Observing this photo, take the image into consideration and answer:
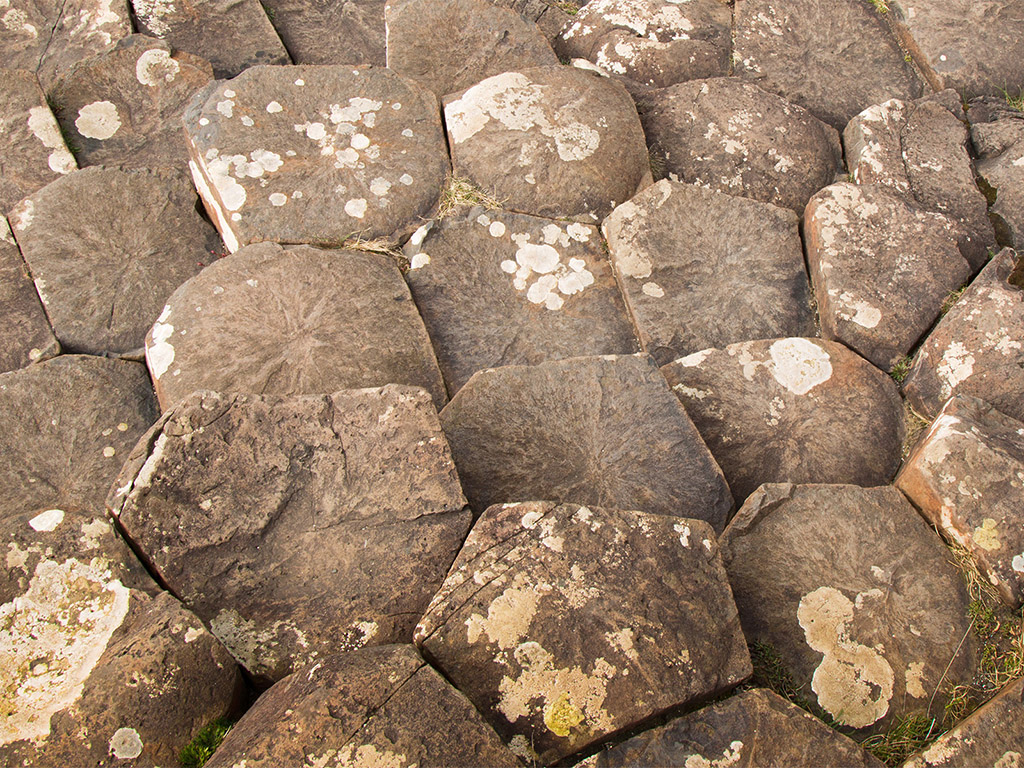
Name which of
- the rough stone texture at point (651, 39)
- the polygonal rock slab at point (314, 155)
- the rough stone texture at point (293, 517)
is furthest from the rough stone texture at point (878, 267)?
the rough stone texture at point (293, 517)

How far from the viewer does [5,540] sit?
212cm

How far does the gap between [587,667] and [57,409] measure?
6.44 feet

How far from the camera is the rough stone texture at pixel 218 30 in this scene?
152 inches

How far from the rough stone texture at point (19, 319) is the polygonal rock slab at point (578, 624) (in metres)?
1.87

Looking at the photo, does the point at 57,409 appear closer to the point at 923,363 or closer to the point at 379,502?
the point at 379,502

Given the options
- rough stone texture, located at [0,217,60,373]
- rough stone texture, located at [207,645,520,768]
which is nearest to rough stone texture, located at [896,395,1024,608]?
rough stone texture, located at [207,645,520,768]

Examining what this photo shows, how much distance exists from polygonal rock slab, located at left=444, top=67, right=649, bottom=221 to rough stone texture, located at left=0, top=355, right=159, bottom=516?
1578mm

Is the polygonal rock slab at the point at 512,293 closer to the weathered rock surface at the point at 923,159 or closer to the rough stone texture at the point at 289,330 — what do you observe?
the rough stone texture at the point at 289,330

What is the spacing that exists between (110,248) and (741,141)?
2.75m

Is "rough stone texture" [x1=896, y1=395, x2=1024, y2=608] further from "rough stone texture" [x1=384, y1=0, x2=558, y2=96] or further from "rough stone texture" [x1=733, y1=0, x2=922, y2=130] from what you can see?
"rough stone texture" [x1=384, y1=0, x2=558, y2=96]

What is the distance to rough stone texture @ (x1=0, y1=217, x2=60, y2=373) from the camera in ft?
9.63

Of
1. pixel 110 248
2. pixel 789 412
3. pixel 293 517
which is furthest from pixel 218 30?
pixel 789 412

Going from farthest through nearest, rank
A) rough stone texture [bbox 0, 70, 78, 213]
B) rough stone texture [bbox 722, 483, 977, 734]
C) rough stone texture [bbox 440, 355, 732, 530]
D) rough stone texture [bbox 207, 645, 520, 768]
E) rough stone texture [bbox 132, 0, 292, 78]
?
rough stone texture [bbox 132, 0, 292, 78] → rough stone texture [bbox 0, 70, 78, 213] → rough stone texture [bbox 440, 355, 732, 530] → rough stone texture [bbox 722, 483, 977, 734] → rough stone texture [bbox 207, 645, 520, 768]

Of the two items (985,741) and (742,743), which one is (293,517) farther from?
(985,741)
